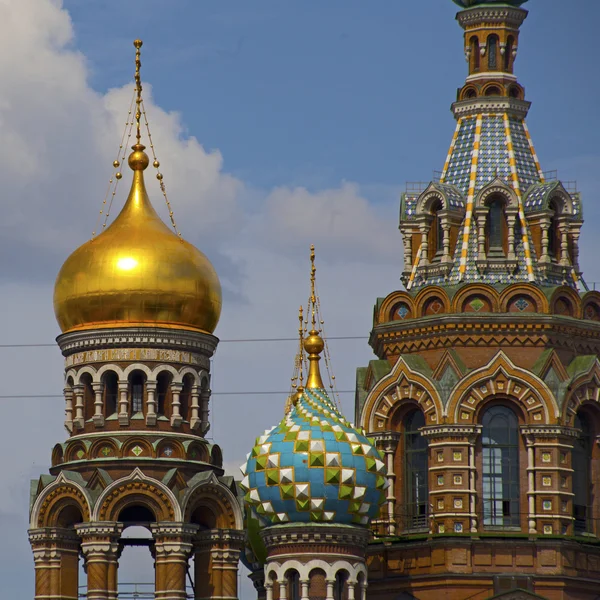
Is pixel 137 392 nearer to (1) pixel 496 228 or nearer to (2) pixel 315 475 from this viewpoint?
(2) pixel 315 475

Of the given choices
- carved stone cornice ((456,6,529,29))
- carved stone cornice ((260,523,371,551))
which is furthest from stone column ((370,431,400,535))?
carved stone cornice ((456,6,529,29))

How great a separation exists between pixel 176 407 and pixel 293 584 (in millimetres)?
7042

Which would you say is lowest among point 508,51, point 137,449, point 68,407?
point 137,449

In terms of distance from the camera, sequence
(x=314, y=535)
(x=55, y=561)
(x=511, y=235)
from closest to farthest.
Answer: (x=314, y=535), (x=511, y=235), (x=55, y=561)

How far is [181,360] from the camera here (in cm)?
8344

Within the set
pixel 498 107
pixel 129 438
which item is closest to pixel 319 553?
pixel 129 438

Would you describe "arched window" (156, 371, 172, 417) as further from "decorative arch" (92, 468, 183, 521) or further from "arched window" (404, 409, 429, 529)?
"arched window" (404, 409, 429, 529)

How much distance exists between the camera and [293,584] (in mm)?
77750

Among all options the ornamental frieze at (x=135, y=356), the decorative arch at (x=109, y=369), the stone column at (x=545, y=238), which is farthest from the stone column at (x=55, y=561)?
the stone column at (x=545, y=238)

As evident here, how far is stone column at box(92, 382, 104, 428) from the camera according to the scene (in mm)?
82875

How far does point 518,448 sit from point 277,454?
18.7 ft

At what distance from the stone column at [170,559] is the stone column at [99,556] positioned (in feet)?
3.42

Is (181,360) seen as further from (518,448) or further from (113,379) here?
(518,448)

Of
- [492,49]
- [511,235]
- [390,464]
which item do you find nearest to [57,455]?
[390,464]
